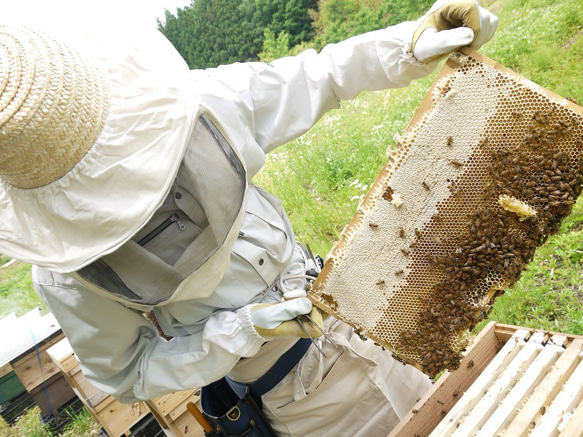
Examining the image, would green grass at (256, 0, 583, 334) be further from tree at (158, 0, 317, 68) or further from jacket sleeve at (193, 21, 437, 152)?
tree at (158, 0, 317, 68)

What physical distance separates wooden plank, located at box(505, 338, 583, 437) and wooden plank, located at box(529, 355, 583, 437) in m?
0.02

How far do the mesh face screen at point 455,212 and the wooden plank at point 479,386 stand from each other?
172 mm

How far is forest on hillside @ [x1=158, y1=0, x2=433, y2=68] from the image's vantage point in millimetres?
16766

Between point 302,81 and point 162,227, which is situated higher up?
point 302,81

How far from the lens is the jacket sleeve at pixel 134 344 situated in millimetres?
1685

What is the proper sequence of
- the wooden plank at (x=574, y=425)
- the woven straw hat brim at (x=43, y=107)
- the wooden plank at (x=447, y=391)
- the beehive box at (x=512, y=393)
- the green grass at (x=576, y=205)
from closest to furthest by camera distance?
the woven straw hat brim at (x=43, y=107) → the wooden plank at (x=574, y=425) → the beehive box at (x=512, y=393) → the wooden plank at (x=447, y=391) → the green grass at (x=576, y=205)

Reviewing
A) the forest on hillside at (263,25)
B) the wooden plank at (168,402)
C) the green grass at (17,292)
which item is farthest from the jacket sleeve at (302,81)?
the forest on hillside at (263,25)

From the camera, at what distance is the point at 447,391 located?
6.57 feet

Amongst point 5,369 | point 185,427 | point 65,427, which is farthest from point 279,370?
point 65,427

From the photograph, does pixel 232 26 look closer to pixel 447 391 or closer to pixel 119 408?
pixel 119 408

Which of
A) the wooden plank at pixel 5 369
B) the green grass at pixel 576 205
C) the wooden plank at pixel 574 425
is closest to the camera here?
the wooden plank at pixel 574 425

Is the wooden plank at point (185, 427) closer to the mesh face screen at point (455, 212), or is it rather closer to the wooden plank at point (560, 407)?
the mesh face screen at point (455, 212)

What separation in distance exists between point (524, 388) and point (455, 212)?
0.75 m

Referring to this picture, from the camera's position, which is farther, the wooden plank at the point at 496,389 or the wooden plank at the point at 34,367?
the wooden plank at the point at 34,367
